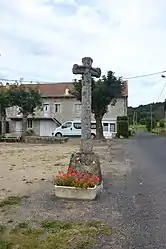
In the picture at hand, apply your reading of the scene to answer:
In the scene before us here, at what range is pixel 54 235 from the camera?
4.63 meters

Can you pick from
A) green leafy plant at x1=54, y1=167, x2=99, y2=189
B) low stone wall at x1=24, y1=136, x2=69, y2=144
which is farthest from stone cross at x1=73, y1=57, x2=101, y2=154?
low stone wall at x1=24, y1=136, x2=69, y2=144

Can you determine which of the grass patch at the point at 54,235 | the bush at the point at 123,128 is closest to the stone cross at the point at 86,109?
the grass patch at the point at 54,235

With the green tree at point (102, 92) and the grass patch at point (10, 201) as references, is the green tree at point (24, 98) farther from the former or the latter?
the grass patch at point (10, 201)

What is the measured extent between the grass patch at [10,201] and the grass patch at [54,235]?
4.51 ft

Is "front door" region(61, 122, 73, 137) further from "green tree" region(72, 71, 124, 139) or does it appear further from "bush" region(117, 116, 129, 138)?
"bush" region(117, 116, 129, 138)

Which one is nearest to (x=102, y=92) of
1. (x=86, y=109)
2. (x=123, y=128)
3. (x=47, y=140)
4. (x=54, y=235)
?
(x=47, y=140)

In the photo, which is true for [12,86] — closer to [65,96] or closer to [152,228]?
[65,96]

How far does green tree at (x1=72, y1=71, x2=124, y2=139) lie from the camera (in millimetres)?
33062

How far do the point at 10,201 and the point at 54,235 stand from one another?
7.55 ft

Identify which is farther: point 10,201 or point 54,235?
point 10,201

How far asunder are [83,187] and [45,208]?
972 millimetres

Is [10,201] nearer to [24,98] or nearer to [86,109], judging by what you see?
[86,109]

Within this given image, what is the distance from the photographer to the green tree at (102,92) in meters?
33.1

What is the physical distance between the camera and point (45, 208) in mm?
6188
